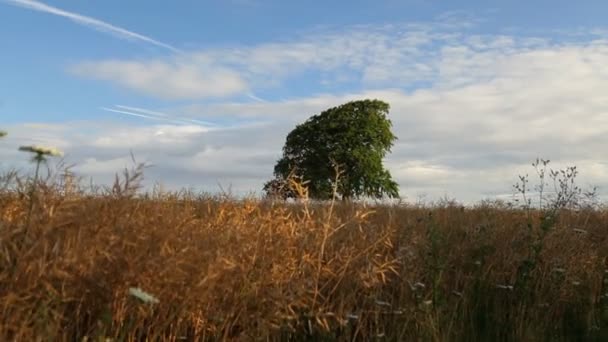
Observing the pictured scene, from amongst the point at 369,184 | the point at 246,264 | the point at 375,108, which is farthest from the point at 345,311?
the point at 375,108

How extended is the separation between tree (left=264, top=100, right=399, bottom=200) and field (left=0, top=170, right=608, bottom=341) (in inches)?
1157

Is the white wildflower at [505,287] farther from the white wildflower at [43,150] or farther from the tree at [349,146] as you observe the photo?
the tree at [349,146]

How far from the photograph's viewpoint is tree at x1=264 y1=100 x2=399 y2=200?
39.1m

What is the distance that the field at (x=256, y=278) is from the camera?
4395mm

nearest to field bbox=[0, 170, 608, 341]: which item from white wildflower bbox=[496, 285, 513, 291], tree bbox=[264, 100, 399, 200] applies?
white wildflower bbox=[496, 285, 513, 291]

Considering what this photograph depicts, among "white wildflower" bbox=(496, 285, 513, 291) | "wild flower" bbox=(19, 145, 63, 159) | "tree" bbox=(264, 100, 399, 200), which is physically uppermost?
"tree" bbox=(264, 100, 399, 200)

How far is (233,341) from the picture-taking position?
517 centimetres

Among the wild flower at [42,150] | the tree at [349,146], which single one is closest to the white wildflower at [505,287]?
the wild flower at [42,150]

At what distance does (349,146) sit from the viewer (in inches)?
1597

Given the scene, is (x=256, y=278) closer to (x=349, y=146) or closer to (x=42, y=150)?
(x=42, y=150)

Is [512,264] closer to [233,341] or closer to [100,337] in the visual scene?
[233,341]

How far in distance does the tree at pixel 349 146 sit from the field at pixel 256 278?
96.4ft

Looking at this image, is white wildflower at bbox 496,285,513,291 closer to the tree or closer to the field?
the field

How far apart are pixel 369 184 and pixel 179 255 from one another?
1364 inches
